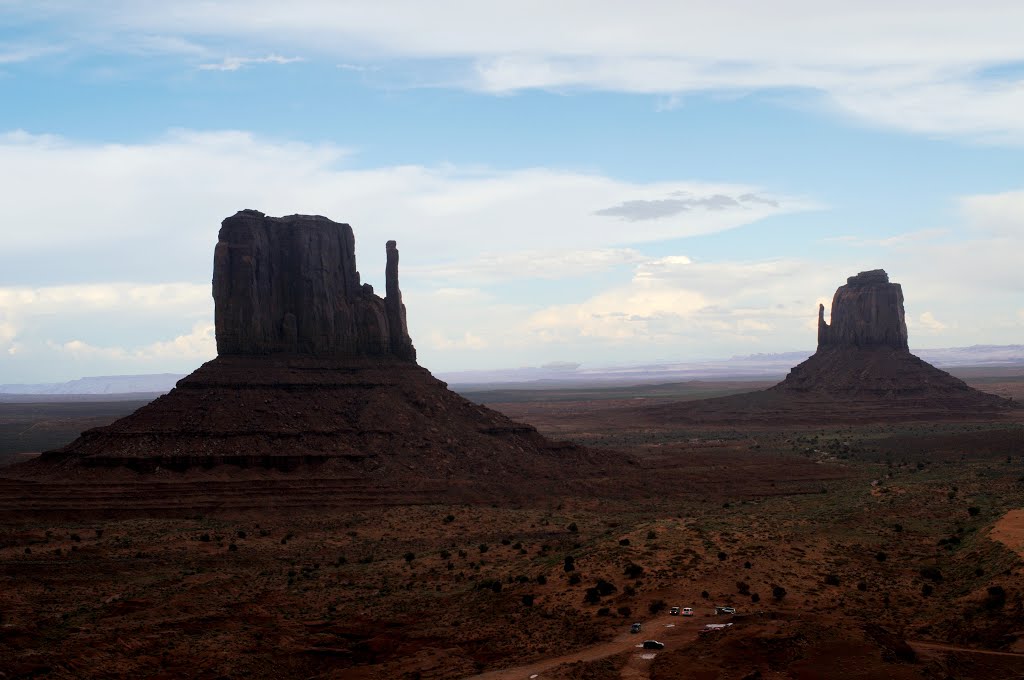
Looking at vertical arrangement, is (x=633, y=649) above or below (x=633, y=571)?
below

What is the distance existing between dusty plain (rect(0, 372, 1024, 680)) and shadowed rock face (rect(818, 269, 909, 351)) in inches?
4163

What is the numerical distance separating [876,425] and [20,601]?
12093 centimetres

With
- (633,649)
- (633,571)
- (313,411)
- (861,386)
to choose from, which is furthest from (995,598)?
(861,386)

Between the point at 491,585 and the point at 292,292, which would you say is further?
A: the point at 292,292

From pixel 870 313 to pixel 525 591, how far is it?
137838 millimetres

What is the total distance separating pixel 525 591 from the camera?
39.8m

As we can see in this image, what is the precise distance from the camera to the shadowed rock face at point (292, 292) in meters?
82.9

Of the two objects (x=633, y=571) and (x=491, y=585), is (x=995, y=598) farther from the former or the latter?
(x=491, y=585)

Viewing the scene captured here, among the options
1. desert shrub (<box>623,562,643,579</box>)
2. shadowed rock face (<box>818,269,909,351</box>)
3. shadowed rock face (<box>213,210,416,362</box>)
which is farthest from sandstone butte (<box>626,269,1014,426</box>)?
desert shrub (<box>623,562,643,579</box>)

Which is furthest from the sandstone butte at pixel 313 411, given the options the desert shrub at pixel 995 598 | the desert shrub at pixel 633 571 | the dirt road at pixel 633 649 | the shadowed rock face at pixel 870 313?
the shadowed rock face at pixel 870 313

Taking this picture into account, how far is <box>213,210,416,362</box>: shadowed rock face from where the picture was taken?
272 feet

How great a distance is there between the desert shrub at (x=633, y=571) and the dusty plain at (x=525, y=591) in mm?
80

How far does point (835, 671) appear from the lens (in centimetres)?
2827

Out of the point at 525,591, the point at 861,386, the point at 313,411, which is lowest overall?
the point at 525,591
